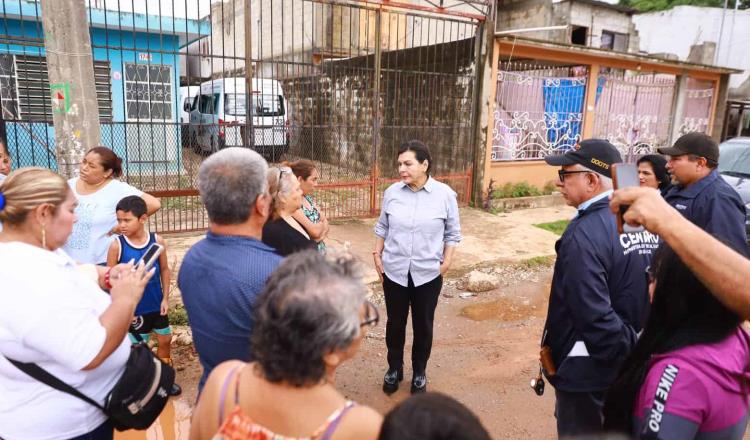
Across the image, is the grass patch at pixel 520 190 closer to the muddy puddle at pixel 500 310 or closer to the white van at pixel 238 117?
the white van at pixel 238 117

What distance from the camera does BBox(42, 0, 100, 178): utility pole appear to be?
3.63 metres

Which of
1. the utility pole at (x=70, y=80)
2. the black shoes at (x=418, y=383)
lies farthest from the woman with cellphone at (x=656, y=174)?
the utility pole at (x=70, y=80)

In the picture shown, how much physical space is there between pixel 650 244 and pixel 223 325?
6.22 ft

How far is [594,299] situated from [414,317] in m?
1.64

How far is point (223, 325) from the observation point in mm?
1686

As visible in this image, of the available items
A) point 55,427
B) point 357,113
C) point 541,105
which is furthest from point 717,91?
point 55,427

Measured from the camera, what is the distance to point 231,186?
1.69m

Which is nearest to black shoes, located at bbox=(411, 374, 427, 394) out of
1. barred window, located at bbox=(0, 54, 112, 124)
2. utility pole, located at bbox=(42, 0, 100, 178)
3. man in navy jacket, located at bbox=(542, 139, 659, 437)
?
man in navy jacket, located at bbox=(542, 139, 659, 437)

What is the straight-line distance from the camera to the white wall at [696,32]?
21422 mm

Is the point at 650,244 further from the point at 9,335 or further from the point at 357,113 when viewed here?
the point at 357,113

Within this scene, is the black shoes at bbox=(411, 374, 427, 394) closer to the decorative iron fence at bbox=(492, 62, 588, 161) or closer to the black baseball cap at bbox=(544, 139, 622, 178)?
the black baseball cap at bbox=(544, 139, 622, 178)

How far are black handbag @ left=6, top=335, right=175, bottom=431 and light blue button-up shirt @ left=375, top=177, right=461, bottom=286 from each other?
1895 millimetres

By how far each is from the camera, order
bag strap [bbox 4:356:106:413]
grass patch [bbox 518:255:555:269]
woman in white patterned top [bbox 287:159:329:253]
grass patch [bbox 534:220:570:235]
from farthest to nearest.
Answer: grass patch [bbox 534:220:570:235] → grass patch [bbox 518:255:555:269] → woman in white patterned top [bbox 287:159:329:253] → bag strap [bbox 4:356:106:413]

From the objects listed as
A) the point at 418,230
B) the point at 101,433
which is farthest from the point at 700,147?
the point at 101,433
